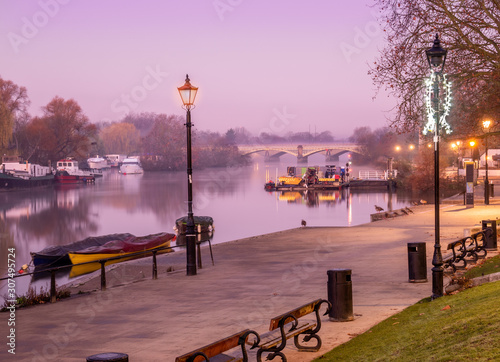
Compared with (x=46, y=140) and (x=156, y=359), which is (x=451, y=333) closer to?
(x=156, y=359)

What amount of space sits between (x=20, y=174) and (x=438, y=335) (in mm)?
112381

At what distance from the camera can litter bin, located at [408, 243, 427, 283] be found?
1552cm

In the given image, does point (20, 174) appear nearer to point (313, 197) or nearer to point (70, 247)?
point (313, 197)

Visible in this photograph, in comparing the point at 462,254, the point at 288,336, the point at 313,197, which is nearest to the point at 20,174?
the point at 313,197

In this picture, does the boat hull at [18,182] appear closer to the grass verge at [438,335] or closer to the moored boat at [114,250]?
the moored boat at [114,250]

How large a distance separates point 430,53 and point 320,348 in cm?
723

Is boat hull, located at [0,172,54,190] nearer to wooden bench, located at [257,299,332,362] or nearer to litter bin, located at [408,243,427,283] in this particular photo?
litter bin, located at [408,243,427,283]

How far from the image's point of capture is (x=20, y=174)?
371ft

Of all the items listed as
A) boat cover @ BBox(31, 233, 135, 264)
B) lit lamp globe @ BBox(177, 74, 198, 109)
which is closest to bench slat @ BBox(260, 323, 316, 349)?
lit lamp globe @ BBox(177, 74, 198, 109)

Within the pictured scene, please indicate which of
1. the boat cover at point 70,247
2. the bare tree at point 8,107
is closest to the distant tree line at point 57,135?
the bare tree at point 8,107

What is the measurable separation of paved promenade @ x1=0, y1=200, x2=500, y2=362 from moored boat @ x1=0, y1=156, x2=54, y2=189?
3463 inches

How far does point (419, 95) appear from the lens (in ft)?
78.5

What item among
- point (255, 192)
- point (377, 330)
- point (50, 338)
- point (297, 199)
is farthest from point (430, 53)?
point (255, 192)

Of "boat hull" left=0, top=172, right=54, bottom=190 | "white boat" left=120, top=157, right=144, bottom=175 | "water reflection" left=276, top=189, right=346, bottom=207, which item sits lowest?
"water reflection" left=276, top=189, right=346, bottom=207
